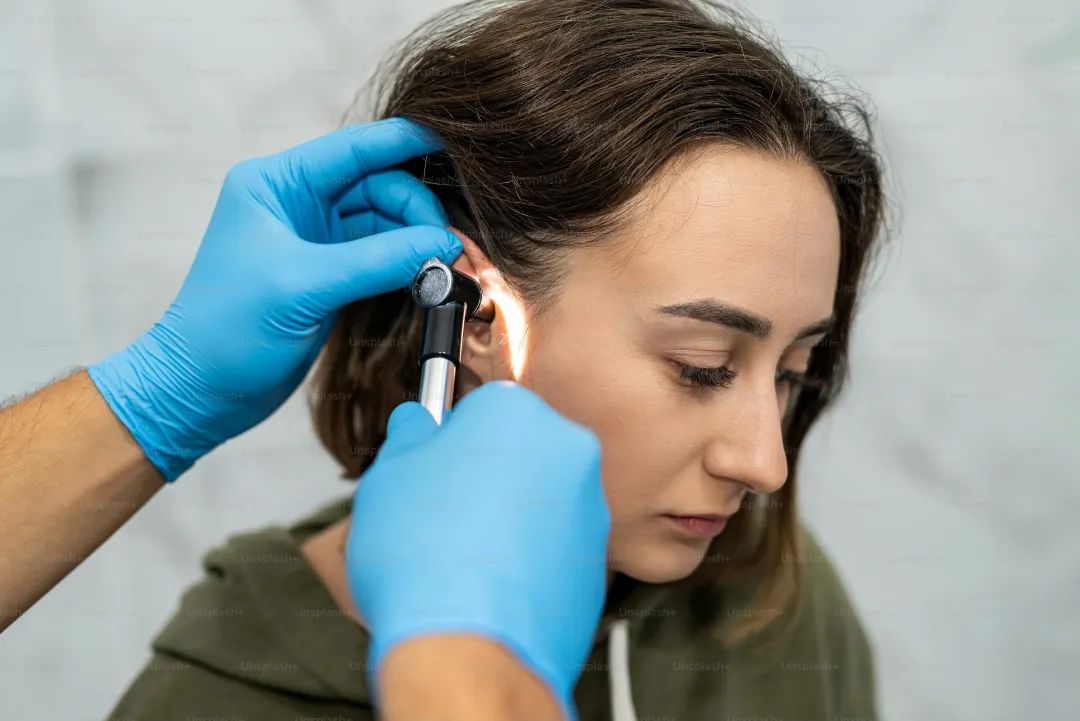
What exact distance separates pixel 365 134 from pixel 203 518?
2.71ft

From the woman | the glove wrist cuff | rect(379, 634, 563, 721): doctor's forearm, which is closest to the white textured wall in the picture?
the woman

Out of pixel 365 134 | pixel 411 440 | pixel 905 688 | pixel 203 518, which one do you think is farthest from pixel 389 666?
pixel 905 688

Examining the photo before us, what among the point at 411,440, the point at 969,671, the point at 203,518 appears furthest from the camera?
the point at 969,671

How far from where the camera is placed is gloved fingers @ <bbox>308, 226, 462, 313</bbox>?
1.06 metres

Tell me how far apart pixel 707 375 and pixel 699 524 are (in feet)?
0.60

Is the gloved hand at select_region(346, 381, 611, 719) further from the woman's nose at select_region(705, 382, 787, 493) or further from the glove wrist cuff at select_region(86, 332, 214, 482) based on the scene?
the glove wrist cuff at select_region(86, 332, 214, 482)

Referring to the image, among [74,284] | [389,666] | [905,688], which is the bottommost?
[905,688]

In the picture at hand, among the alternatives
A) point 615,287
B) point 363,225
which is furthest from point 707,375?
point 363,225

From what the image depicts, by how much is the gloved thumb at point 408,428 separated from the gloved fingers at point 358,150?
0.34 meters

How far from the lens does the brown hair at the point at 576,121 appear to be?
1.04 meters

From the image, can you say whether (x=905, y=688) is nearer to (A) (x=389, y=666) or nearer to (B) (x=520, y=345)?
(B) (x=520, y=345)

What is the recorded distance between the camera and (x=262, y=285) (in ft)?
3.57

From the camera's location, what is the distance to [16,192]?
1.54 m

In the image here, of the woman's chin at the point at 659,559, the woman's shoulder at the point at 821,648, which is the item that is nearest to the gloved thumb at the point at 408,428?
the woman's chin at the point at 659,559
